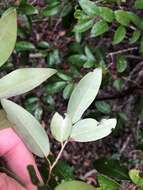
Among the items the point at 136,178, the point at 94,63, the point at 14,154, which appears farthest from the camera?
the point at 94,63

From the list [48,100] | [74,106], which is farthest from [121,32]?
[74,106]

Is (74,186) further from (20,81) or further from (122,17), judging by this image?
(122,17)

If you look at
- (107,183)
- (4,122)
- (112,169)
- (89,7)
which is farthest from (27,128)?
(89,7)

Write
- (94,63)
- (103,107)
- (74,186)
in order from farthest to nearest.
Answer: (103,107) < (94,63) < (74,186)

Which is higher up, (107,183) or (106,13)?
(106,13)

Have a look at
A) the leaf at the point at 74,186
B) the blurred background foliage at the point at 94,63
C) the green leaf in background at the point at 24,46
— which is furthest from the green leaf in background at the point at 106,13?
the leaf at the point at 74,186

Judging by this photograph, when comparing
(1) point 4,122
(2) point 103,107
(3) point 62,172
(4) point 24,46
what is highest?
(1) point 4,122

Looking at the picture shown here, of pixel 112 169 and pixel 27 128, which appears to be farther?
pixel 112 169
